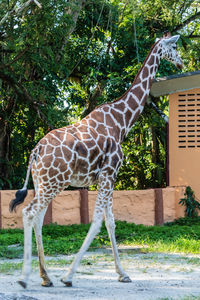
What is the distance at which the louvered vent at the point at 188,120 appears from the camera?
465 inches

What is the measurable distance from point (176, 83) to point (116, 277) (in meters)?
6.87

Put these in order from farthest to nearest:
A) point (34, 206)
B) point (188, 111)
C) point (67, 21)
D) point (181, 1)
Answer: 1. point (181, 1)
2. point (188, 111)
3. point (67, 21)
4. point (34, 206)

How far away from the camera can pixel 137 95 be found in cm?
648

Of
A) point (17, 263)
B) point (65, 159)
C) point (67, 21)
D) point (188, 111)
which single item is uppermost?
point (67, 21)

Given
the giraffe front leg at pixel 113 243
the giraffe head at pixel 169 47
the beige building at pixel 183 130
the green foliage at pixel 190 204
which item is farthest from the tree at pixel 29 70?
the giraffe front leg at pixel 113 243

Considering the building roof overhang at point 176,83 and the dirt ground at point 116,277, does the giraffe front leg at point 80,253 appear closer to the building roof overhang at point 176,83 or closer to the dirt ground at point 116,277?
the dirt ground at point 116,277

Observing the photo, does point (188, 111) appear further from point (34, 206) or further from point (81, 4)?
point (34, 206)

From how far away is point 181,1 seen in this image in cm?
1532

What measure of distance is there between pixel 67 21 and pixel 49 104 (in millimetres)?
2255

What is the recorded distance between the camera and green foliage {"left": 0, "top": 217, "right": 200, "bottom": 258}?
25.6ft

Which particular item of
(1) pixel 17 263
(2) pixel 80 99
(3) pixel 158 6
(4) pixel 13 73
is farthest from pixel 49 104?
(1) pixel 17 263

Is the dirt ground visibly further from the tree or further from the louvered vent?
the tree

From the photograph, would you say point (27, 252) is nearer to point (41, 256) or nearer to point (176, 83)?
point (41, 256)

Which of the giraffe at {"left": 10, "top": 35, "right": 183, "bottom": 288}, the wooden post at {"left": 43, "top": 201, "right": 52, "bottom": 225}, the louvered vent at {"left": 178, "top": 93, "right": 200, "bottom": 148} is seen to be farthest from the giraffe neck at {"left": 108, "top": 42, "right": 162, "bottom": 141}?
the louvered vent at {"left": 178, "top": 93, "right": 200, "bottom": 148}
